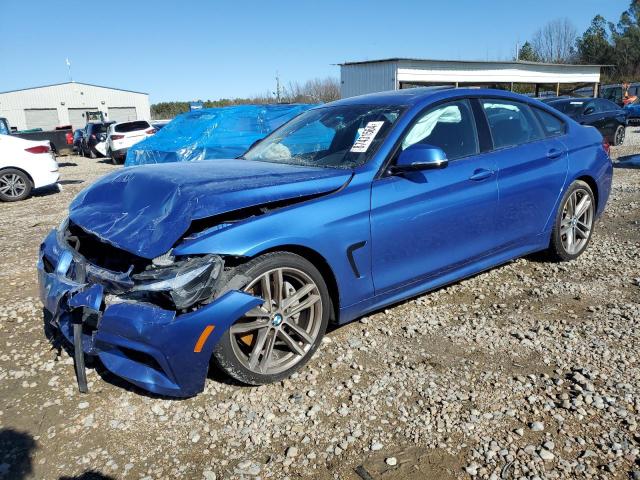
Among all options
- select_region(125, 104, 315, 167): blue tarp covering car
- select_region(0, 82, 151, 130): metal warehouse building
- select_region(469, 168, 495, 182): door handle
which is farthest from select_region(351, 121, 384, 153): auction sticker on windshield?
select_region(0, 82, 151, 130): metal warehouse building

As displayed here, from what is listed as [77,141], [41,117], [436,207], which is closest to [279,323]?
[436,207]

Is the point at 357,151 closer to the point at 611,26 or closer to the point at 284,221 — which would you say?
the point at 284,221

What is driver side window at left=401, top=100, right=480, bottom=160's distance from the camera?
3.60m

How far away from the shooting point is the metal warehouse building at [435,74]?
27.8 meters

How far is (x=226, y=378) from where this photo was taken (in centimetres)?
303

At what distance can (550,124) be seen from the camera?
4562 mm

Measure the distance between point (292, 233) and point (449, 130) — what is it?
1666 mm

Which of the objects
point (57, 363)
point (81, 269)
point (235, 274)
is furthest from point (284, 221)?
point (57, 363)

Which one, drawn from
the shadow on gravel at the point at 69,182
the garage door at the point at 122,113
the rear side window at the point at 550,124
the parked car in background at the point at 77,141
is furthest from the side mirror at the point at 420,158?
the garage door at the point at 122,113

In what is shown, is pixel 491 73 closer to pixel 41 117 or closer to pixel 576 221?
pixel 576 221

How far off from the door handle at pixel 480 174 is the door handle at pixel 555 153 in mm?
859

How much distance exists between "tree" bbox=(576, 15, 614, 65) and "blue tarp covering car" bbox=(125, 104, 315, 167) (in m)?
64.1

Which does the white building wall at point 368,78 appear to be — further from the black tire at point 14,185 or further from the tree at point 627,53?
the tree at point 627,53

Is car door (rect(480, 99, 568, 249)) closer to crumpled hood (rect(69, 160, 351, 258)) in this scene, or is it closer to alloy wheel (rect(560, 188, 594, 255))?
alloy wheel (rect(560, 188, 594, 255))
